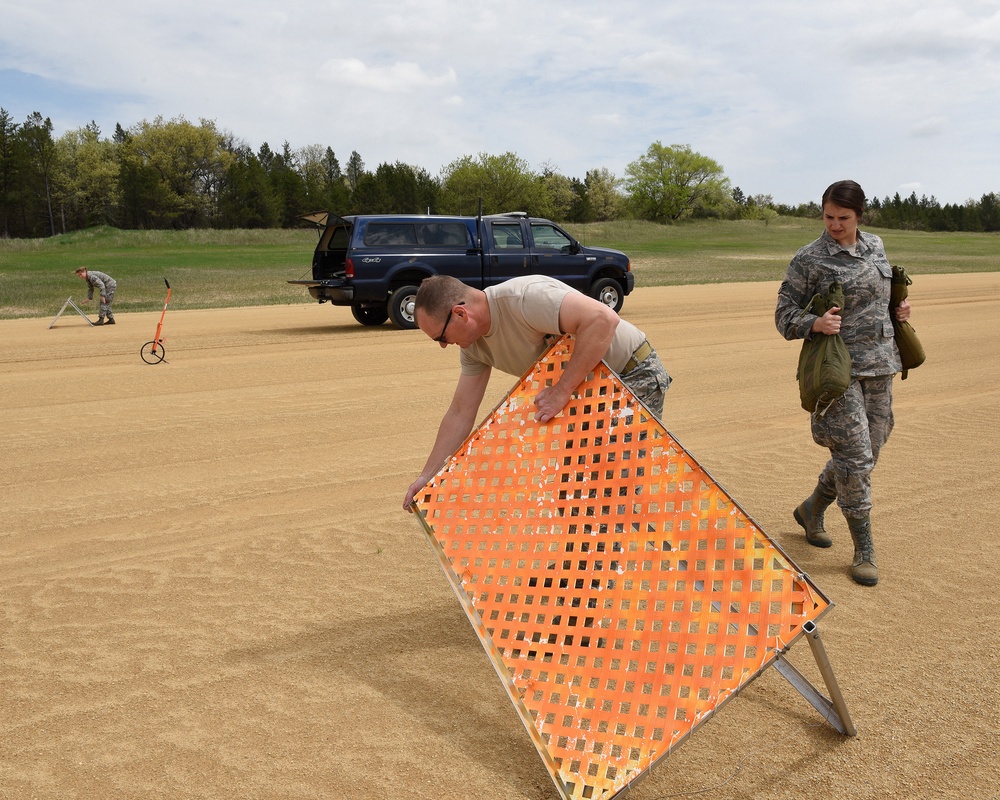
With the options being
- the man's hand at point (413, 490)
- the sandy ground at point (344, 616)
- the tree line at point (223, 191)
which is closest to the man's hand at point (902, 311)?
the sandy ground at point (344, 616)

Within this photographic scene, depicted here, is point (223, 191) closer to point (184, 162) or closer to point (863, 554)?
point (184, 162)

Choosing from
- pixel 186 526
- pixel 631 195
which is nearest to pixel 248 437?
pixel 186 526

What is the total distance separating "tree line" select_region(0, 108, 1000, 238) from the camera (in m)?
75.7

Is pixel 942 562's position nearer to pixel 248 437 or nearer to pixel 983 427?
pixel 983 427

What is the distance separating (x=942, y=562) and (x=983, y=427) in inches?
145

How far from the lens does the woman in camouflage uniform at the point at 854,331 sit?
466 cm

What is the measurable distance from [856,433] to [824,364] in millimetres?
462

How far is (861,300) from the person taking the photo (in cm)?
469

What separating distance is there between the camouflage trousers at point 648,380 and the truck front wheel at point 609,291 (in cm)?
1405

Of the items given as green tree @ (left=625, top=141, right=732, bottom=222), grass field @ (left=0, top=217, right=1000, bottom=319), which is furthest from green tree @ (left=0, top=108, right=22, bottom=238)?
green tree @ (left=625, top=141, right=732, bottom=222)

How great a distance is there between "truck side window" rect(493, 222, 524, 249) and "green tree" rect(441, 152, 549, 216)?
59399 mm

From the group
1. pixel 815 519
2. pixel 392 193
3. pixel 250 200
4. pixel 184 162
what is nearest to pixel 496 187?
pixel 392 193

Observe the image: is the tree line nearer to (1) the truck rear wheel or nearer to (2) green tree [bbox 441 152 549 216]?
(2) green tree [bbox 441 152 549 216]

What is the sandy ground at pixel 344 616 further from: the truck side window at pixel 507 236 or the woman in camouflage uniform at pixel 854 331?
the truck side window at pixel 507 236
